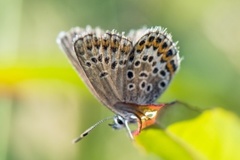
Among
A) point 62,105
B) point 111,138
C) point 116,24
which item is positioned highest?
point 116,24

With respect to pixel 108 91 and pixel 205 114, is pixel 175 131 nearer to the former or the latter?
pixel 205 114

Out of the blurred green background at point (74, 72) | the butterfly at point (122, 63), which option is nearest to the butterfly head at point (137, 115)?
the butterfly at point (122, 63)

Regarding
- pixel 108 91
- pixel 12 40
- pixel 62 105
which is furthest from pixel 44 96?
pixel 108 91

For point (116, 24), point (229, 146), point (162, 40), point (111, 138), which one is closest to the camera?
point (229, 146)

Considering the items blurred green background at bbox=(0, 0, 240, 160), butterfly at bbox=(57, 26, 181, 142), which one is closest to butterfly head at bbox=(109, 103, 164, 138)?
butterfly at bbox=(57, 26, 181, 142)

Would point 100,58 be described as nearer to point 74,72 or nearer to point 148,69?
point 148,69

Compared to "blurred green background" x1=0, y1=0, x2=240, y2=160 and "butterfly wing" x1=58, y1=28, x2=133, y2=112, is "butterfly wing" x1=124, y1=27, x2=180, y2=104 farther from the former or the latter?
"blurred green background" x1=0, y1=0, x2=240, y2=160
